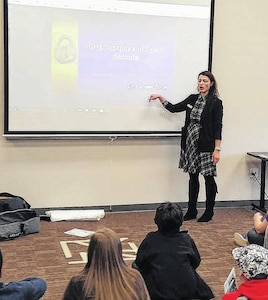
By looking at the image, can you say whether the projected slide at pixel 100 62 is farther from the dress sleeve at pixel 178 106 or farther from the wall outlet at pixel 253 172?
the wall outlet at pixel 253 172

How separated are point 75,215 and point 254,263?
9.38ft

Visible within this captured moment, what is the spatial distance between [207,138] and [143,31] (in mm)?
1194

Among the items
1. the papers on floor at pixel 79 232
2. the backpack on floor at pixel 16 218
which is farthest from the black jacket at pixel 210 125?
the backpack on floor at pixel 16 218

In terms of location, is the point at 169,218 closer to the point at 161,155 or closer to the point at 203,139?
the point at 203,139

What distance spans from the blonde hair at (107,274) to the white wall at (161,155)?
3.10 metres

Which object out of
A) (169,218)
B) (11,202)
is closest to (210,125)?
(11,202)

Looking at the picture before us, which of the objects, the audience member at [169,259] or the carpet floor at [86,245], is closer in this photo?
the audience member at [169,259]

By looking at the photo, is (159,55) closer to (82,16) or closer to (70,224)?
(82,16)

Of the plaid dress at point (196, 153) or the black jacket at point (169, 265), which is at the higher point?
the plaid dress at point (196, 153)

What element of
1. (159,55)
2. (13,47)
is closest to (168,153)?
(159,55)

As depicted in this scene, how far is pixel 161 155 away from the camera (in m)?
5.21

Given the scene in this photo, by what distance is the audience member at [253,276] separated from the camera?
212 cm

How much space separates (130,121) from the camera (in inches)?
198

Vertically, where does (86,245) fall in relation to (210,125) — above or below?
below
